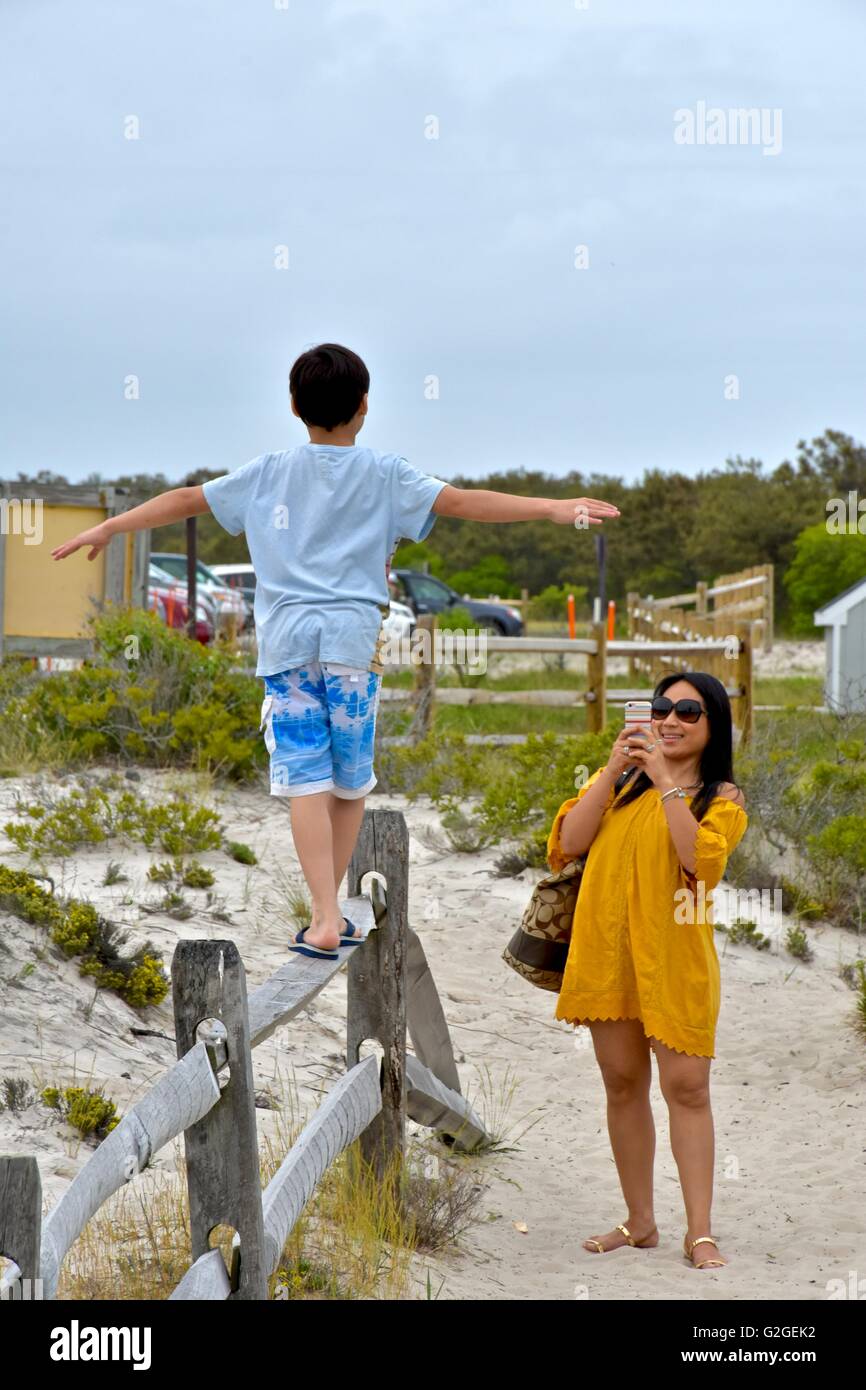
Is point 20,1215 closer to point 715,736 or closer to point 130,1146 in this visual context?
point 130,1146

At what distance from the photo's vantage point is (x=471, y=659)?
1472 cm

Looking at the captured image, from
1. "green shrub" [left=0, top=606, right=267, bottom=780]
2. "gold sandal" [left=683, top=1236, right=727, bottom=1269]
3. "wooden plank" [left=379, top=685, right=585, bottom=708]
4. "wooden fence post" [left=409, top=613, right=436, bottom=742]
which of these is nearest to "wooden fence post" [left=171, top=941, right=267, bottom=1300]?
"gold sandal" [left=683, top=1236, right=727, bottom=1269]

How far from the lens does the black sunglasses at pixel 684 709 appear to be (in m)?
4.34

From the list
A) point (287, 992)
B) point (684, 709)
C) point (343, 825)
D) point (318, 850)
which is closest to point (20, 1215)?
point (287, 992)

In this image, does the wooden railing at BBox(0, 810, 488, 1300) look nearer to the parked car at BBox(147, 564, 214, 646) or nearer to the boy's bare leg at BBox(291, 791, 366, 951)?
the boy's bare leg at BBox(291, 791, 366, 951)

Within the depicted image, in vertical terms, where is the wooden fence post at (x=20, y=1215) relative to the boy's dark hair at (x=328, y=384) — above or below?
below

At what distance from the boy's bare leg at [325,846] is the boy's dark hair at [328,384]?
97 cm

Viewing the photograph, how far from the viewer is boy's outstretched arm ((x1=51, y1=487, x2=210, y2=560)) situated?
12.4ft

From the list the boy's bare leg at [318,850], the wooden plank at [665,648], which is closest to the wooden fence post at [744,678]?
the wooden plank at [665,648]

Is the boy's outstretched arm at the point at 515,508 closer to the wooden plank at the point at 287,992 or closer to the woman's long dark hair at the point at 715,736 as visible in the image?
the woman's long dark hair at the point at 715,736

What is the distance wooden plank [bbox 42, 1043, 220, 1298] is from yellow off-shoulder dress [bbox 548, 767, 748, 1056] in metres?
1.57

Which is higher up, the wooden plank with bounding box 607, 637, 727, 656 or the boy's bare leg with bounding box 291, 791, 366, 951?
the wooden plank with bounding box 607, 637, 727, 656

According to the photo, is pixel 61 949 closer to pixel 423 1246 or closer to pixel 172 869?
pixel 172 869

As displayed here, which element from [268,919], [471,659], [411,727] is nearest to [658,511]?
[471,659]
